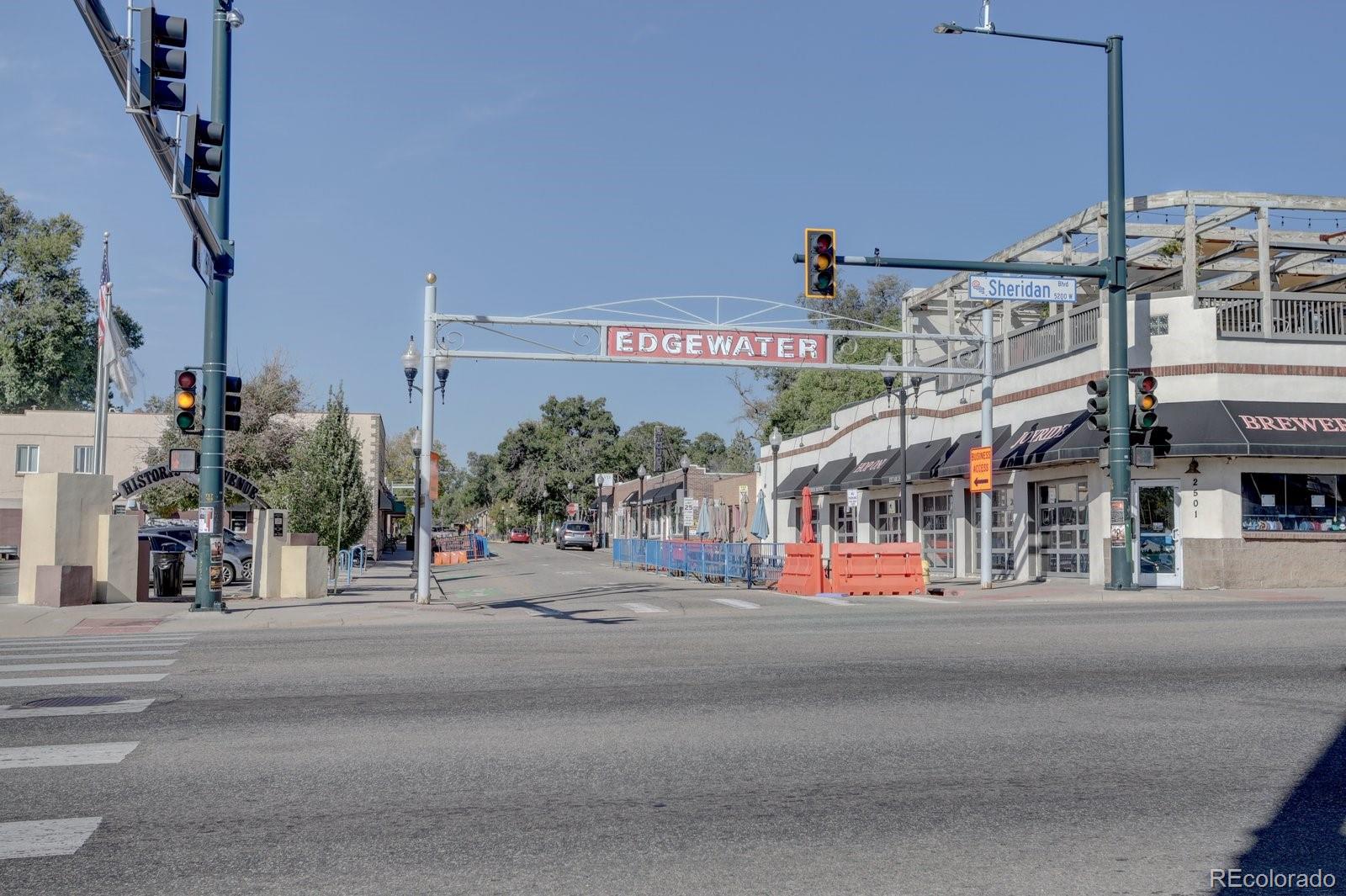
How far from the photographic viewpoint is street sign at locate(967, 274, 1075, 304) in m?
24.5

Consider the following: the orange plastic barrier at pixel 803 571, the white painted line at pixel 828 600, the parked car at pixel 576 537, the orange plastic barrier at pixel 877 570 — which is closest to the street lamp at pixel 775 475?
the orange plastic barrier at pixel 803 571

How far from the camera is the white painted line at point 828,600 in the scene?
857 inches

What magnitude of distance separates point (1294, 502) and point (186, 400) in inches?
889

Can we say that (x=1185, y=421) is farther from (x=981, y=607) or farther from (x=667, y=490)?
(x=667, y=490)

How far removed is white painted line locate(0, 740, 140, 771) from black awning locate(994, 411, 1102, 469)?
21769 millimetres

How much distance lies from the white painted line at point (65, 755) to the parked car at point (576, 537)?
66890 mm

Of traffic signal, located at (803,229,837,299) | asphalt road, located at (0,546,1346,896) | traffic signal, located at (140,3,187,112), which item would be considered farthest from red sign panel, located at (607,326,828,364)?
traffic signal, located at (140,3,187,112)

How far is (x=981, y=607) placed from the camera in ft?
68.0

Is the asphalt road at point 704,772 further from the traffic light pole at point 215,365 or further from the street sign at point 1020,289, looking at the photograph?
the street sign at point 1020,289

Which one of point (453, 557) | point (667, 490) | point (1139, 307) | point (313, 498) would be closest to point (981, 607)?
point (1139, 307)

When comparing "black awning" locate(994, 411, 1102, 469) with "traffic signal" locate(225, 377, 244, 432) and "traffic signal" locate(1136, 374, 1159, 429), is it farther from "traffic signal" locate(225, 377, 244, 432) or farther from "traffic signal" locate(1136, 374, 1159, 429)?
"traffic signal" locate(225, 377, 244, 432)

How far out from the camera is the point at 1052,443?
90.2ft

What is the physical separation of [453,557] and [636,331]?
94.4ft

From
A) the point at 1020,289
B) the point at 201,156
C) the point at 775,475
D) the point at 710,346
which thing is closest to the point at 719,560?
the point at 710,346
